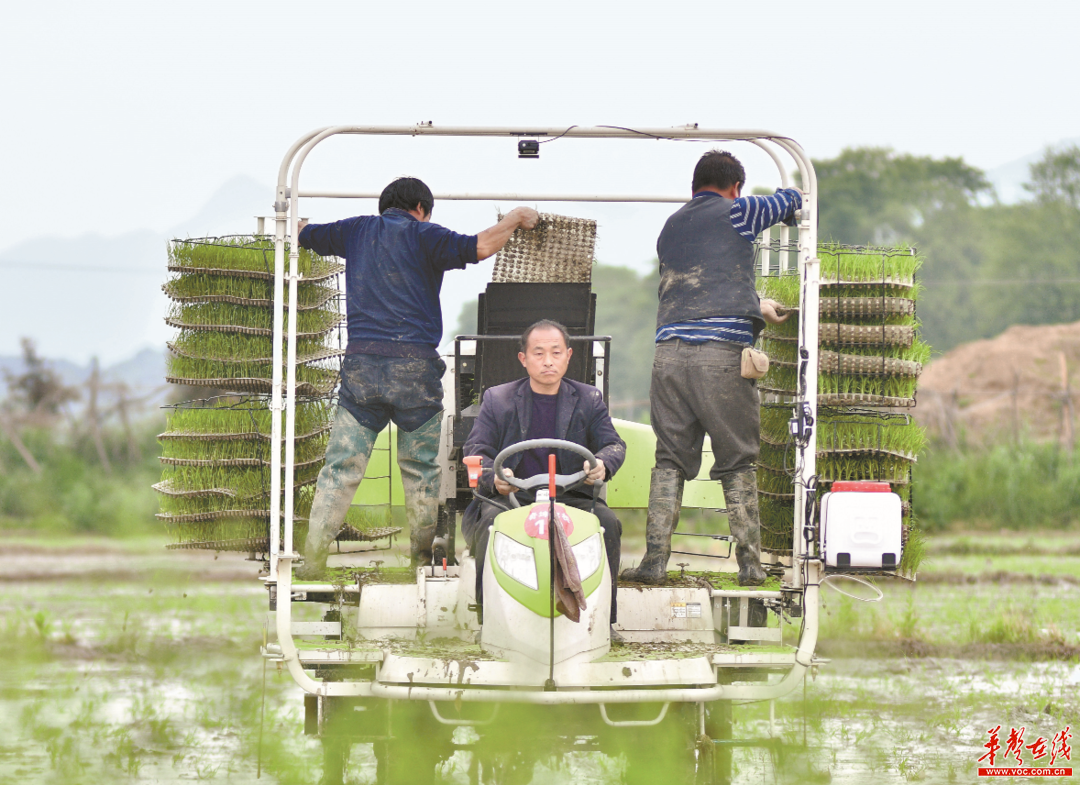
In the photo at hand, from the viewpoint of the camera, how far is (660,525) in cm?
582

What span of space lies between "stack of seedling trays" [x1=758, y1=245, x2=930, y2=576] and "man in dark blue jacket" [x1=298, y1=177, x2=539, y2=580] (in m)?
1.60

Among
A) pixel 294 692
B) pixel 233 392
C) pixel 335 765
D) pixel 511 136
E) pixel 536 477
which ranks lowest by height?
pixel 294 692

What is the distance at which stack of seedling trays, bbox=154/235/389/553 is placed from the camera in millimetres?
6551

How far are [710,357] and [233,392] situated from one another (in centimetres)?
273

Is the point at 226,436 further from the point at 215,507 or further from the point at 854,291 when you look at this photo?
the point at 854,291

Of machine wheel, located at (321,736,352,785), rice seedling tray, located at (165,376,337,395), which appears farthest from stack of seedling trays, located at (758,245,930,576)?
rice seedling tray, located at (165,376,337,395)

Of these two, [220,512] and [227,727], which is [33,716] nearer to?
[227,727]

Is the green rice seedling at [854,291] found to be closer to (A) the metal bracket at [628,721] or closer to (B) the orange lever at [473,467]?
(B) the orange lever at [473,467]

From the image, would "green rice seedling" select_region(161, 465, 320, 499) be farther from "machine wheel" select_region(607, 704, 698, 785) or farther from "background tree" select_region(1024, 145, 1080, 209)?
"background tree" select_region(1024, 145, 1080, 209)

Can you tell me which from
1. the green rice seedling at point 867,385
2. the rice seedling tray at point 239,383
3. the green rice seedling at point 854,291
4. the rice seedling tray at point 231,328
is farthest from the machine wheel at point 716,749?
the rice seedling tray at point 231,328

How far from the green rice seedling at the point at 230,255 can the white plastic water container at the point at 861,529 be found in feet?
9.93

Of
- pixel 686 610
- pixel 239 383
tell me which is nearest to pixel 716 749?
pixel 686 610

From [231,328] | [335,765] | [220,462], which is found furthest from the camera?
[231,328]

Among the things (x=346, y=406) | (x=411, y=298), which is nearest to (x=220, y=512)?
(x=346, y=406)
